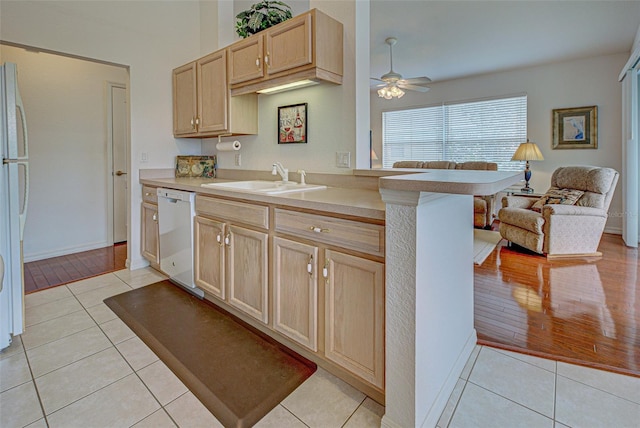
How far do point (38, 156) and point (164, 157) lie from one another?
137 cm

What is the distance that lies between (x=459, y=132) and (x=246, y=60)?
4.97 m

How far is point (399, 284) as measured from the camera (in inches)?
48.1

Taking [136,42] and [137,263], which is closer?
[136,42]

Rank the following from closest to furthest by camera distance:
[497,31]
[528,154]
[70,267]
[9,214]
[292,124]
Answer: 1. [9,214]
2. [292,124]
3. [70,267]
4. [497,31]
5. [528,154]

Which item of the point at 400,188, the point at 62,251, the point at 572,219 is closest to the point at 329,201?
the point at 400,188

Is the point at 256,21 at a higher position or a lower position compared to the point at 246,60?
higher

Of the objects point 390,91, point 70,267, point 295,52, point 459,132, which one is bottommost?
point 70,267

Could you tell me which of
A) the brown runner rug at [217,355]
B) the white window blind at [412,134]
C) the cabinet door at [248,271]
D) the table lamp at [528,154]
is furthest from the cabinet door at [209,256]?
the white window blind at [412,134]

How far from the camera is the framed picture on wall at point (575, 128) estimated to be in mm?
4910

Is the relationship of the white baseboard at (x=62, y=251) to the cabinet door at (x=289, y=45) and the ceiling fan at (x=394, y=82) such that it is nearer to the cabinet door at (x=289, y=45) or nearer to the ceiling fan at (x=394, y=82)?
the cabinet door at (x=289, y=45)

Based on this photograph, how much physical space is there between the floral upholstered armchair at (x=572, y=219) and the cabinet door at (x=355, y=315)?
318 centimetres

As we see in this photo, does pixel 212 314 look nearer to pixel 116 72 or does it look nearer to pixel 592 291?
pixel 592 291

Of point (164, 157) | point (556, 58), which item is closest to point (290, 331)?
point (164, 157)

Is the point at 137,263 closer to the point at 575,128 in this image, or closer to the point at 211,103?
the point at 211,103
